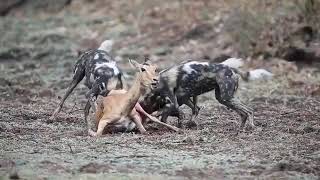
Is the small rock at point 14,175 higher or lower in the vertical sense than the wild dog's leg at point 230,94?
higher

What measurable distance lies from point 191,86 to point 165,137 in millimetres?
1267

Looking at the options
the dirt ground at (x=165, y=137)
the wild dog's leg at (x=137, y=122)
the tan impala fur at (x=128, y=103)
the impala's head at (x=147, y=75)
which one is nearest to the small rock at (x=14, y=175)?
the dirt ground at (x=165, y=137)

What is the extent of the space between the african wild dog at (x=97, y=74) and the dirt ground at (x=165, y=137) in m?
0.43

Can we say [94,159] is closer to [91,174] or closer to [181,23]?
[91,174]

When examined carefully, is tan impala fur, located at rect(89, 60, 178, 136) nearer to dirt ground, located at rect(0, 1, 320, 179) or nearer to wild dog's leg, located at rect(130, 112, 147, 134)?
wild dog's leg, located at rect(130, 112, 147, 134)

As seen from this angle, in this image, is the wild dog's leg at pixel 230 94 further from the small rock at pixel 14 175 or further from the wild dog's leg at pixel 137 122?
the small rock at pixel 14 175

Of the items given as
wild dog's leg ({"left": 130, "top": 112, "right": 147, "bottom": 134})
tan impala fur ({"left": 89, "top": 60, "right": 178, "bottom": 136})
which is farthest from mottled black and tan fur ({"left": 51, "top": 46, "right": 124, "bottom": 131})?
wild dog's leg ({"left": 130, "top": 112, "right": 147, "bottom": 134})

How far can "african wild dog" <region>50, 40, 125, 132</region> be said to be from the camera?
10141 mm

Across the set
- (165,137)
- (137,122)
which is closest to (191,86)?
(137,122)

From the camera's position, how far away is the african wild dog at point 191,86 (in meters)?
9.98

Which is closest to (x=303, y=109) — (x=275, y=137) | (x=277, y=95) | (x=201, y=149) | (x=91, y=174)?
(x=277, y=95)

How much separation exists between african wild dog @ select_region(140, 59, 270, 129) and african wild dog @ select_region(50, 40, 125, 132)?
454mm

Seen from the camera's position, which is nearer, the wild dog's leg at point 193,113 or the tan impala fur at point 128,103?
the tan impala fur at point 128,103

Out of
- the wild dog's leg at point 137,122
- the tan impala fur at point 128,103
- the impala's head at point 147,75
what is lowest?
the wild dog's leg at point 137,122
